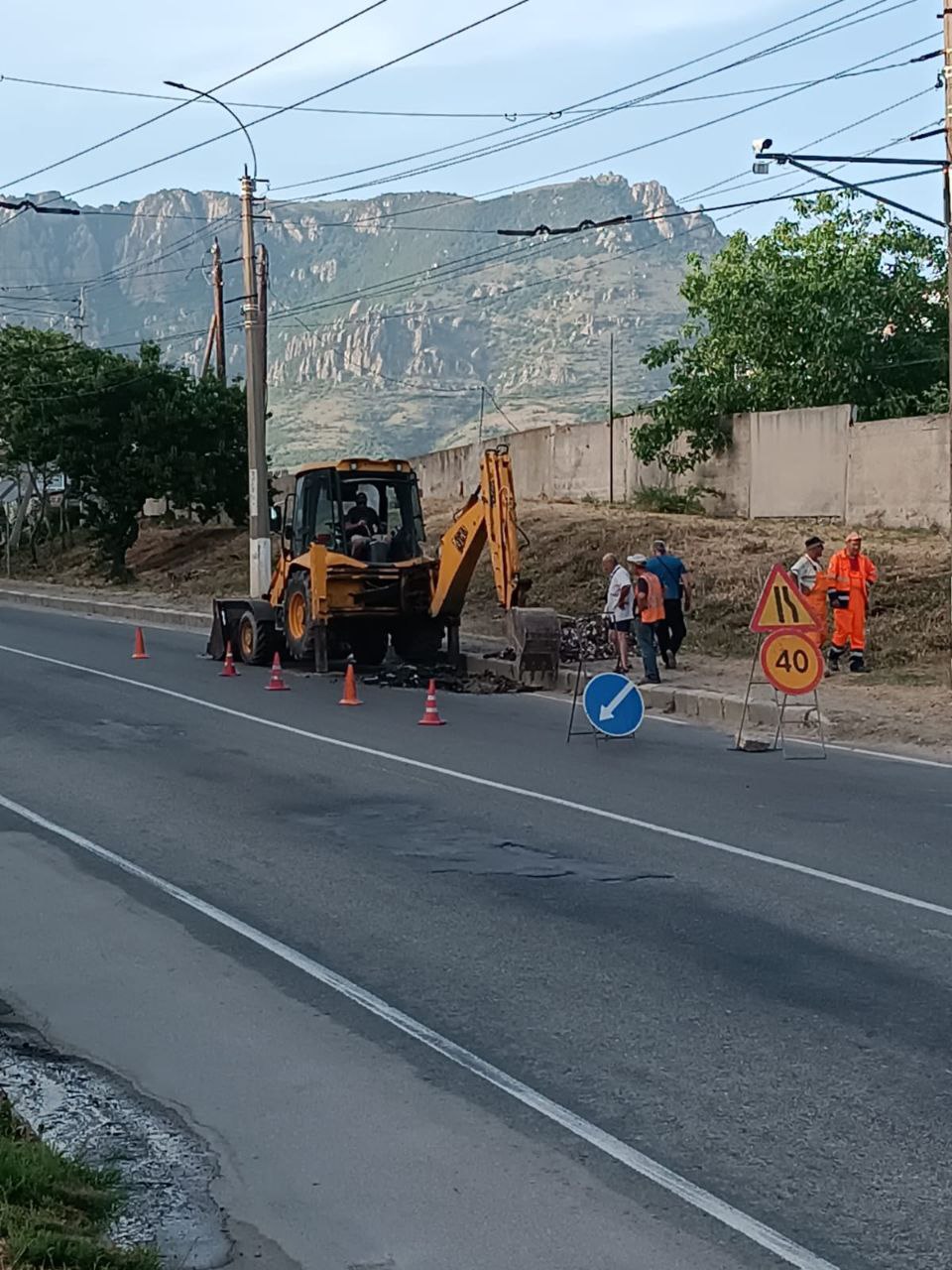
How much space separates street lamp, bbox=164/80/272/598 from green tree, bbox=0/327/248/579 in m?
11.4

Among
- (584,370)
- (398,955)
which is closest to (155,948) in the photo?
(398,955)

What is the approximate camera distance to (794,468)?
31984mm

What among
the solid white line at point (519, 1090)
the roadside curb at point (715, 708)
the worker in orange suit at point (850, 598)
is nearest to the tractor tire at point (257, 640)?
the roadside curb at point (715, 708)

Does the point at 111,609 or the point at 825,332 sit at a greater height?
the point at 825,332

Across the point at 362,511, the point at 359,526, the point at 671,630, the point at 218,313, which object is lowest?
the point at 671,630

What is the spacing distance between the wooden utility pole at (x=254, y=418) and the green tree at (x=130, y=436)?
1140 centimetres

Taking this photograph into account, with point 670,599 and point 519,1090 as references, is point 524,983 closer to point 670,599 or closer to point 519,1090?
point 519,1090

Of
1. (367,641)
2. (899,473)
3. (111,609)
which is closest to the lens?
(367,641)

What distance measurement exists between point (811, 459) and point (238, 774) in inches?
775

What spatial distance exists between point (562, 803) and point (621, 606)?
26.5 ft

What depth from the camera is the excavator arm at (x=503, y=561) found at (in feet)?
69.0

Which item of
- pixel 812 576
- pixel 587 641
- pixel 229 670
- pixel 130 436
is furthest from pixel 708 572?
pixel 130 436

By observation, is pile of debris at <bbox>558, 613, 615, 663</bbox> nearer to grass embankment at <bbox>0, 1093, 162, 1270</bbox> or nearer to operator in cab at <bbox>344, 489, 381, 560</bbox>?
operator in cab at <bbox>344, 489, 381, 560</bbox>

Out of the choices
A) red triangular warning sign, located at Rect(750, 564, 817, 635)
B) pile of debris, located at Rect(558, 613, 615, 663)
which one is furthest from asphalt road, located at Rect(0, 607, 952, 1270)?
pile of debris, located at Rect(558, 613, 615, 663)
